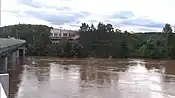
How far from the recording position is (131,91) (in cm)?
1061

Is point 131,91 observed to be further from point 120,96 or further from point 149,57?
point 149,57

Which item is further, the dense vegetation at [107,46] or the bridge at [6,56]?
the dense vegetation at [107,46]

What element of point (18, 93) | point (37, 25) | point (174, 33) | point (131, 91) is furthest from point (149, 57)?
point (18, 93)

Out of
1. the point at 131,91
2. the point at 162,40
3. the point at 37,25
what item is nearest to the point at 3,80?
the point at 131,91

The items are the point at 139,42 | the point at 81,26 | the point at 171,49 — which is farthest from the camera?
the point at 81,26

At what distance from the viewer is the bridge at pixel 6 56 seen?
209cm

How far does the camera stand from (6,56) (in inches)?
680

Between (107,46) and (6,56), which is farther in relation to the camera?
(107,46)

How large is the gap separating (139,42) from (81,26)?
9.69 meters

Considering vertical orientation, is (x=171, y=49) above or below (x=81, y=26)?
below

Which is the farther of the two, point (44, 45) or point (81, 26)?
point (81, 26)

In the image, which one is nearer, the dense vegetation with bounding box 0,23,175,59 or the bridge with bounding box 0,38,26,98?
the bridge with bounding box 0,38,26,98

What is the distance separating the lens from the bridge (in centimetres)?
209

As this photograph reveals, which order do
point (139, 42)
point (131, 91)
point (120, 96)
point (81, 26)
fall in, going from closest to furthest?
point (120, 96)
point (131, 91)
point (139, 42)
point (81, 26)
